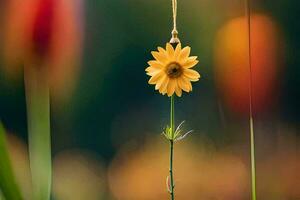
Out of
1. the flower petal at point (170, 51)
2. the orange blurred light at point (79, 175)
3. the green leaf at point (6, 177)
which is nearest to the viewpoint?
the green leaf at point (6, 177)

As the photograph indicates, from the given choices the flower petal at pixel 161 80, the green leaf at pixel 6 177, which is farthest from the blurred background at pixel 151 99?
the green leaf at pixel 6 177

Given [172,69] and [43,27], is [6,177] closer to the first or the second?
[172,69]

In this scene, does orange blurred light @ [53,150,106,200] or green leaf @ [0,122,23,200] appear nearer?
green leaf @ [0,122,23,200]

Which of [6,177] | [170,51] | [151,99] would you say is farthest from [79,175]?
[6,177]

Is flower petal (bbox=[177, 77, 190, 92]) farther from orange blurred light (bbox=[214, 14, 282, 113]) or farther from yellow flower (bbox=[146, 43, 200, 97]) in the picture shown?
orange blurred light (bbox=[214, 14, 282, 113])

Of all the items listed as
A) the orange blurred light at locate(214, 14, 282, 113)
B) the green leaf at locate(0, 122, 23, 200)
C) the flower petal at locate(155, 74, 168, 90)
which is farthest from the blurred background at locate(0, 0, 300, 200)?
the green leaf at locate(0, 122, 23, 200)

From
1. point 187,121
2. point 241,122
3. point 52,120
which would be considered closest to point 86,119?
point 52,120

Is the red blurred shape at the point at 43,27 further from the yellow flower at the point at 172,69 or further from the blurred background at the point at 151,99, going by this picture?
the yellow flower at the point at 172,69

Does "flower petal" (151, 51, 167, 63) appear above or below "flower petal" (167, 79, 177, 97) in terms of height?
above

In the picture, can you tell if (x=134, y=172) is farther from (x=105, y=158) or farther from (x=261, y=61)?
(x=261, y=61)
